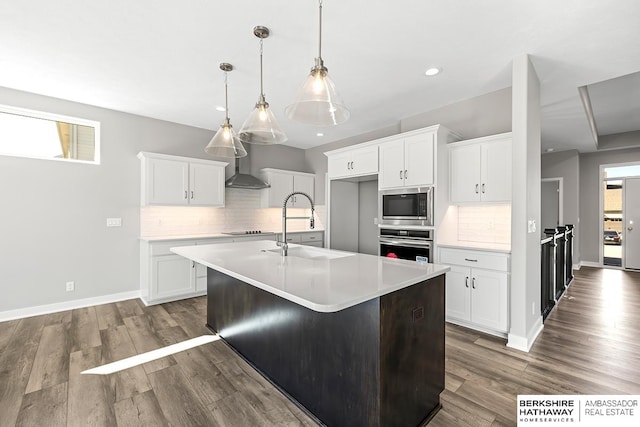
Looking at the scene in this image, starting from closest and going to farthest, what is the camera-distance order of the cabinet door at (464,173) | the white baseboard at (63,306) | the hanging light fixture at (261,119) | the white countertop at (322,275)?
the white countertop at (322,275) → the hanging light fixture at (261,119) → the cabinet door at (464,173) → the white baseboard at (63,306)

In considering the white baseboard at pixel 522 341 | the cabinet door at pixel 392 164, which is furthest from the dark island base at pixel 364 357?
the cabinet door at pixel 392 164

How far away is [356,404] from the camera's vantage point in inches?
61.7

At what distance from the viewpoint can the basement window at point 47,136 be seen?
363 cm

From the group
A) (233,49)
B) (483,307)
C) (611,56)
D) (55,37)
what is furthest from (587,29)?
(55,37)

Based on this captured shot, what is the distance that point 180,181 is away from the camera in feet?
14.9

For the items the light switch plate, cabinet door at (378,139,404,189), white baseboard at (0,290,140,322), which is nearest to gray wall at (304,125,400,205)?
cabinet door at (378,139,404,189)

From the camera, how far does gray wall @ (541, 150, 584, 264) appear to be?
6609 millimetres

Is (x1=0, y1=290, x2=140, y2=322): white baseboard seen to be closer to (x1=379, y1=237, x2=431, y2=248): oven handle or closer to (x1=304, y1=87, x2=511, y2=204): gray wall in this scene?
(x1=379, y1=237, x2=431, y2=248): oven handle

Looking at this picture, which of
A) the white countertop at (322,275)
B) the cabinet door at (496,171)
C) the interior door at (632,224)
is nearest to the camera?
the white countertop at (322,275)

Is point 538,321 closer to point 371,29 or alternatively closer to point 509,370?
point 509,370

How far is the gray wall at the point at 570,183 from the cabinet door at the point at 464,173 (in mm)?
4986

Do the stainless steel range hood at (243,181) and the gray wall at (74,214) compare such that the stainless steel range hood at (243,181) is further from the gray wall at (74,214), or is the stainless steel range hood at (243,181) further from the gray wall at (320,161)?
the gray wall at (320,161)

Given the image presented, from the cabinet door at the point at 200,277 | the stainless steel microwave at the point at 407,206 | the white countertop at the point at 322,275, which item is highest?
the stainless steel microwave at the point at 407,206

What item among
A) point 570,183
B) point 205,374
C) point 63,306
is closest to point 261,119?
point 205,374
